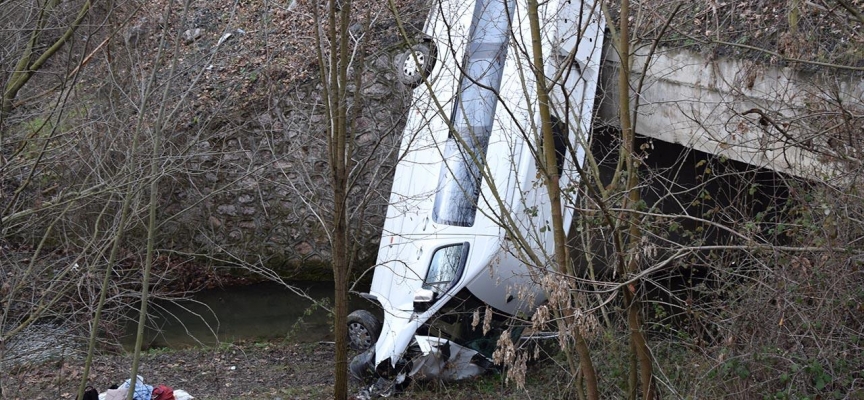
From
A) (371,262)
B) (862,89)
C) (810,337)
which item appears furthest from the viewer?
(371,262)

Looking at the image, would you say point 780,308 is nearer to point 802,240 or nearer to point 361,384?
point 802,240

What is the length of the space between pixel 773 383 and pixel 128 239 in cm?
830

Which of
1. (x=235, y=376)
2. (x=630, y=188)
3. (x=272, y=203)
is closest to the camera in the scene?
(x=630, y=188)

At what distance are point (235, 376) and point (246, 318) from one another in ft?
8.59

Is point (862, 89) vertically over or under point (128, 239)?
over

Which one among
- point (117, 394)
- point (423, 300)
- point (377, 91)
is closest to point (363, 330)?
point (423, 300)

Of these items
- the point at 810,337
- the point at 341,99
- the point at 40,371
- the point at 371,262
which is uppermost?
the point at 341,99

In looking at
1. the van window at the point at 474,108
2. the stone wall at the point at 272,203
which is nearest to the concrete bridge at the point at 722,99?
the van window at the point at 474,108

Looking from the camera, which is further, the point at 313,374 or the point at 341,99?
the point at 313,374

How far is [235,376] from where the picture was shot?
9.61 metres

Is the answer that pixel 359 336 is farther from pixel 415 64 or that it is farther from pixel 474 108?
pixel 415 64

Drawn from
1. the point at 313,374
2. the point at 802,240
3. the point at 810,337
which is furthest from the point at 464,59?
the point at 313,374

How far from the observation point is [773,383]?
550 centimetres

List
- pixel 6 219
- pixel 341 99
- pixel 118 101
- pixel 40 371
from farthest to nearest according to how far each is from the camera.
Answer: pixel 40 371, pixel 118 101, pixel 341 99, pixel 6 219
